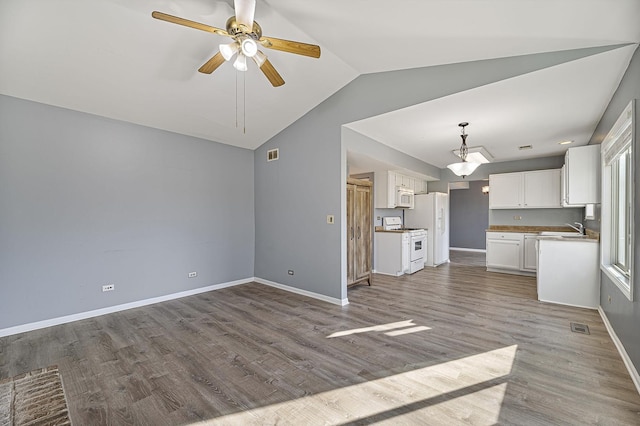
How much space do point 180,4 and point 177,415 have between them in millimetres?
3414

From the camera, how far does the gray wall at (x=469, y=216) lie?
9.82 metres

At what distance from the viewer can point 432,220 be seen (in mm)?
7082

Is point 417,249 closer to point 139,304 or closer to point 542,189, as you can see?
point 542,189

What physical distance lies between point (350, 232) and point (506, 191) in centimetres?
414

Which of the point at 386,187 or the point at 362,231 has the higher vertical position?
the point at 386,187

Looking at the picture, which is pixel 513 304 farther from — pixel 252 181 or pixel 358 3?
pixel 252 181

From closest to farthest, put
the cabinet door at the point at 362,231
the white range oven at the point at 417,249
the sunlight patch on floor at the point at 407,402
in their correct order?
the sunlight patch on floor at the point at 407,402 → the cabinet door at the point at 362,231 → the white range oven at the point at 417,249

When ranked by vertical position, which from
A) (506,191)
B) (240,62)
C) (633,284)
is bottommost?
(633,284)

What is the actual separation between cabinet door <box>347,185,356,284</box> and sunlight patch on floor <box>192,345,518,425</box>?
96.2 inches

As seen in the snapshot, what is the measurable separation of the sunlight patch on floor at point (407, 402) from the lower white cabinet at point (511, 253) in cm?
442

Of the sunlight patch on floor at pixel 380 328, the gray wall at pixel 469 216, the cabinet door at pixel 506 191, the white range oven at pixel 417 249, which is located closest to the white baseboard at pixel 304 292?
the sunlight patch on floor at pixel 380 328

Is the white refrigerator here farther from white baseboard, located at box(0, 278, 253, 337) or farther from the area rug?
the area rug

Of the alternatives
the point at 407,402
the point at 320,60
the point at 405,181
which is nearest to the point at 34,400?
the point at 407,402

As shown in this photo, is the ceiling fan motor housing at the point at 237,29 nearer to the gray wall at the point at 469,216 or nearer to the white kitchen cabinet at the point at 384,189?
the white kitchen cabinet at the point at 384,189
